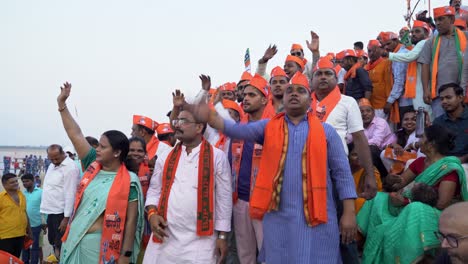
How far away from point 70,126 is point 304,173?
2286 millimetres

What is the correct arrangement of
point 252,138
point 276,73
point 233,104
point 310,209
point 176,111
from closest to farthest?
point 310,209, point 252,138, point 176,111, point 276,73, point 233,104

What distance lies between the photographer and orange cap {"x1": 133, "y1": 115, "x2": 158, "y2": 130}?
24.1ft

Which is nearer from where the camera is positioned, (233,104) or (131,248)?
(131,248)

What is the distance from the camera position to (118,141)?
169 inches

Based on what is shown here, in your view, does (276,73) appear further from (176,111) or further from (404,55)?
(404,55)

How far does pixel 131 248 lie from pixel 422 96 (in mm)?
5543

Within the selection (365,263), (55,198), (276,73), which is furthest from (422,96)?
(55,198)

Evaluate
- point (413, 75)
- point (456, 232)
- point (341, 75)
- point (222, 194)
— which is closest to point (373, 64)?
point (341, 75)

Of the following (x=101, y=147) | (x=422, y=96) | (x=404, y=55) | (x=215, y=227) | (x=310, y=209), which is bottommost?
(x=215, y=227)

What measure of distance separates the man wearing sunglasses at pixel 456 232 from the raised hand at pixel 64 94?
346cm

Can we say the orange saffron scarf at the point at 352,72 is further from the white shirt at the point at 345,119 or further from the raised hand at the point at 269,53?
the white shirt at the point at 345,119

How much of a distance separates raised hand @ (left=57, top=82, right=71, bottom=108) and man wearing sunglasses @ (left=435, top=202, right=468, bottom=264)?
11.3 feet

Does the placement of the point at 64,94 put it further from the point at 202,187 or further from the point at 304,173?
the point at 304,173

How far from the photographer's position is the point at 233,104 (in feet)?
21.0
